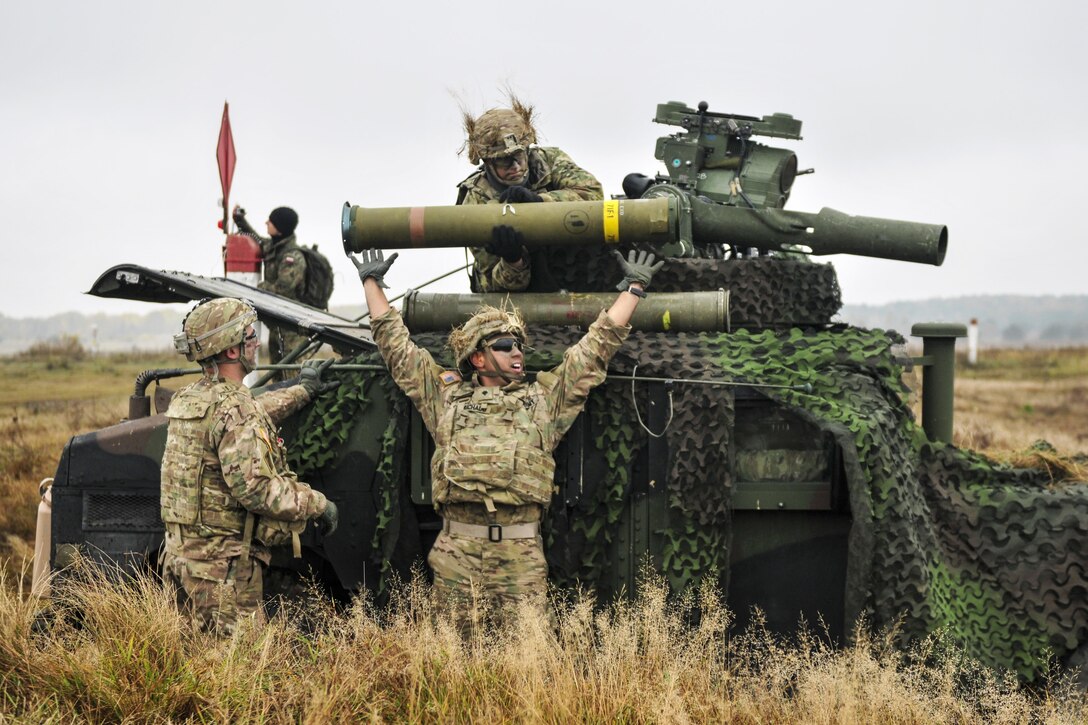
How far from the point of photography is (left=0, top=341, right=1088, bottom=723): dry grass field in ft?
15.3

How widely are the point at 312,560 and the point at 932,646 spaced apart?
3.14 m

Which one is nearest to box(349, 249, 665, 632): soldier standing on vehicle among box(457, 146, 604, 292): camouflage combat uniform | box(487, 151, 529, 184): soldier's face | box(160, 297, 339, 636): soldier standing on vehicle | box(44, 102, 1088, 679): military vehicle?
box(44, 102, 1088, 679): military vehicle

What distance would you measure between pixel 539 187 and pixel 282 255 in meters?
5.65

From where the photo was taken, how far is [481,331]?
5.59m

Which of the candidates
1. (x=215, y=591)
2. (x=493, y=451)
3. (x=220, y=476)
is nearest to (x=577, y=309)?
(x=493, y=451)

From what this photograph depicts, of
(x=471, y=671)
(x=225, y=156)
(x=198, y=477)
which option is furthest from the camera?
(x=225, y=156)

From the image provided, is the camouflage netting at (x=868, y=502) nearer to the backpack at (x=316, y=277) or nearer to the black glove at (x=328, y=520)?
the black glove at (x=328, y=520)

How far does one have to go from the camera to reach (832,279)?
6.66 m

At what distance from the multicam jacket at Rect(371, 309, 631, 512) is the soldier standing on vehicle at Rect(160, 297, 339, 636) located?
2.11 ft

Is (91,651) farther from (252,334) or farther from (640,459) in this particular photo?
(640,459)

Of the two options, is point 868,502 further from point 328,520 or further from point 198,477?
point 198,477

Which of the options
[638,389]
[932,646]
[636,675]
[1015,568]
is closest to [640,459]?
[638,389]

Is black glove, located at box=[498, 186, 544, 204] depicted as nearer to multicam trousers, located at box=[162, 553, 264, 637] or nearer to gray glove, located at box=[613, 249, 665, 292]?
gray glove, located at box=[613, 249, 665, 292]

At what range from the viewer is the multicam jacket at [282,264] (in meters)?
11.8
